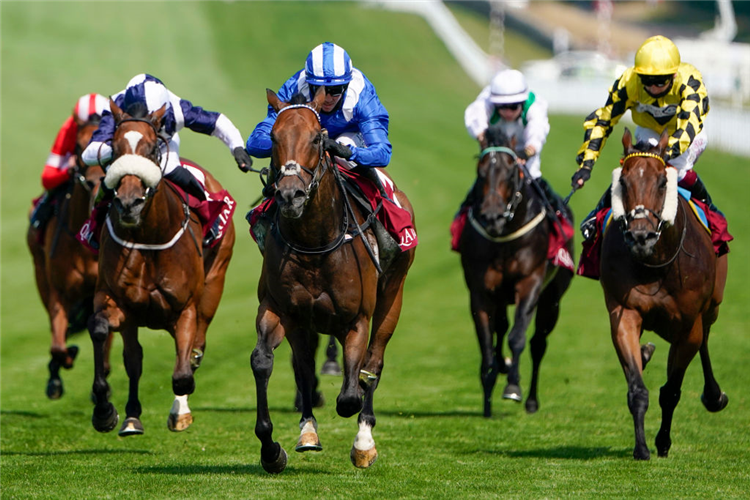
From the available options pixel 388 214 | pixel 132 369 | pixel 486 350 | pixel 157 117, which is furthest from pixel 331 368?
pixel 157 117

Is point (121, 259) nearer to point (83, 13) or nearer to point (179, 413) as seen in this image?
point (179, 413)

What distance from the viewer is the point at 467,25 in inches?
2229

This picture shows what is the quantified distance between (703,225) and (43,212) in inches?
229

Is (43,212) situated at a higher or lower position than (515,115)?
lower

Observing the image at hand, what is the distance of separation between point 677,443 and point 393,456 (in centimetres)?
220

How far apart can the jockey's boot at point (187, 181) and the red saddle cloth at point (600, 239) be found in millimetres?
2915

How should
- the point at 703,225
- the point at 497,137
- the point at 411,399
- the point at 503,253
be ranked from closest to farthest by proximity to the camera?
1. the point at 703,225
2. the point at 497,137
3. the point at 503,253
4. the point at 411,399

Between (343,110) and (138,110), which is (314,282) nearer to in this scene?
(343,110)

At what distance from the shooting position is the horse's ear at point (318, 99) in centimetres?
680

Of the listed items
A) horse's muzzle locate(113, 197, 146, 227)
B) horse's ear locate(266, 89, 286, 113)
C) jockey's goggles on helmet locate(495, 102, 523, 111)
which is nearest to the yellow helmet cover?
jockey's goggles on helmet locate(495, 102, 523, 111)

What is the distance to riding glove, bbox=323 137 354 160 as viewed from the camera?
678 centimetres

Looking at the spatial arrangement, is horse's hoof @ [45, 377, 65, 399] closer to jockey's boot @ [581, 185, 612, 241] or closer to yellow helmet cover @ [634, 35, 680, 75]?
jockey's boot @ [581, 185, 612, 241]

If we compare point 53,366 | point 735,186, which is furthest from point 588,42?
point 53,366

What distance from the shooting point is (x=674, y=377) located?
8.35 metres
